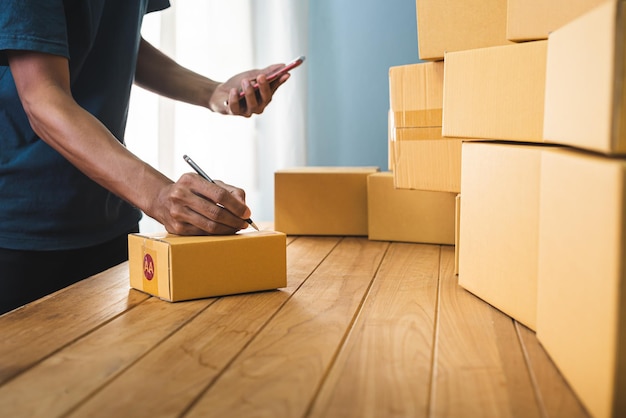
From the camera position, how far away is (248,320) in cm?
88

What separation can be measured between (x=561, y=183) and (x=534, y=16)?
1.09ft

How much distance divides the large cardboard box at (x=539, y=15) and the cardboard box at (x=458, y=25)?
9.5 inches

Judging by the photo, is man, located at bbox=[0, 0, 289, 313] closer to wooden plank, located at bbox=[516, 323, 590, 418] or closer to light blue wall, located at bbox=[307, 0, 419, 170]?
wooden plank, located at bbox=[516, 323, 590, 418]

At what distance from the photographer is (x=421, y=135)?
4.51 ft

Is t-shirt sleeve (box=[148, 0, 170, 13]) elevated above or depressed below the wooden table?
above

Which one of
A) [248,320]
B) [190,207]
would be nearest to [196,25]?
[190,207]

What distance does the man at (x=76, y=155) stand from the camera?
1.03 meters

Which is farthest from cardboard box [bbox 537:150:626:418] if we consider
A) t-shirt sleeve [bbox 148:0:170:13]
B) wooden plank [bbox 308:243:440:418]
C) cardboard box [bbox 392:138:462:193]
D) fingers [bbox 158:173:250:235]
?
t-shirt sleeve [bbox 148:0:170:13]

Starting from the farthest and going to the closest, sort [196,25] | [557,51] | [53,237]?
[196,25] < [53,237] < [557,51]

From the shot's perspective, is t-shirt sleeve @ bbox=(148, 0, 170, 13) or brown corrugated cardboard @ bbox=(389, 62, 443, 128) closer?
brown corrugated cardboard @ bbox=(389, 62, 443, 128)

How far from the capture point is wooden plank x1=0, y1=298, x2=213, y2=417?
2.02ft

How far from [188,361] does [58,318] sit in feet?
0.85

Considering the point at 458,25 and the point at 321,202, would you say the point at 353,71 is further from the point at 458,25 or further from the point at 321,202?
the point at 458,25

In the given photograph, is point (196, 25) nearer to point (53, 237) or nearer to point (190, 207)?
point (53, 237)
